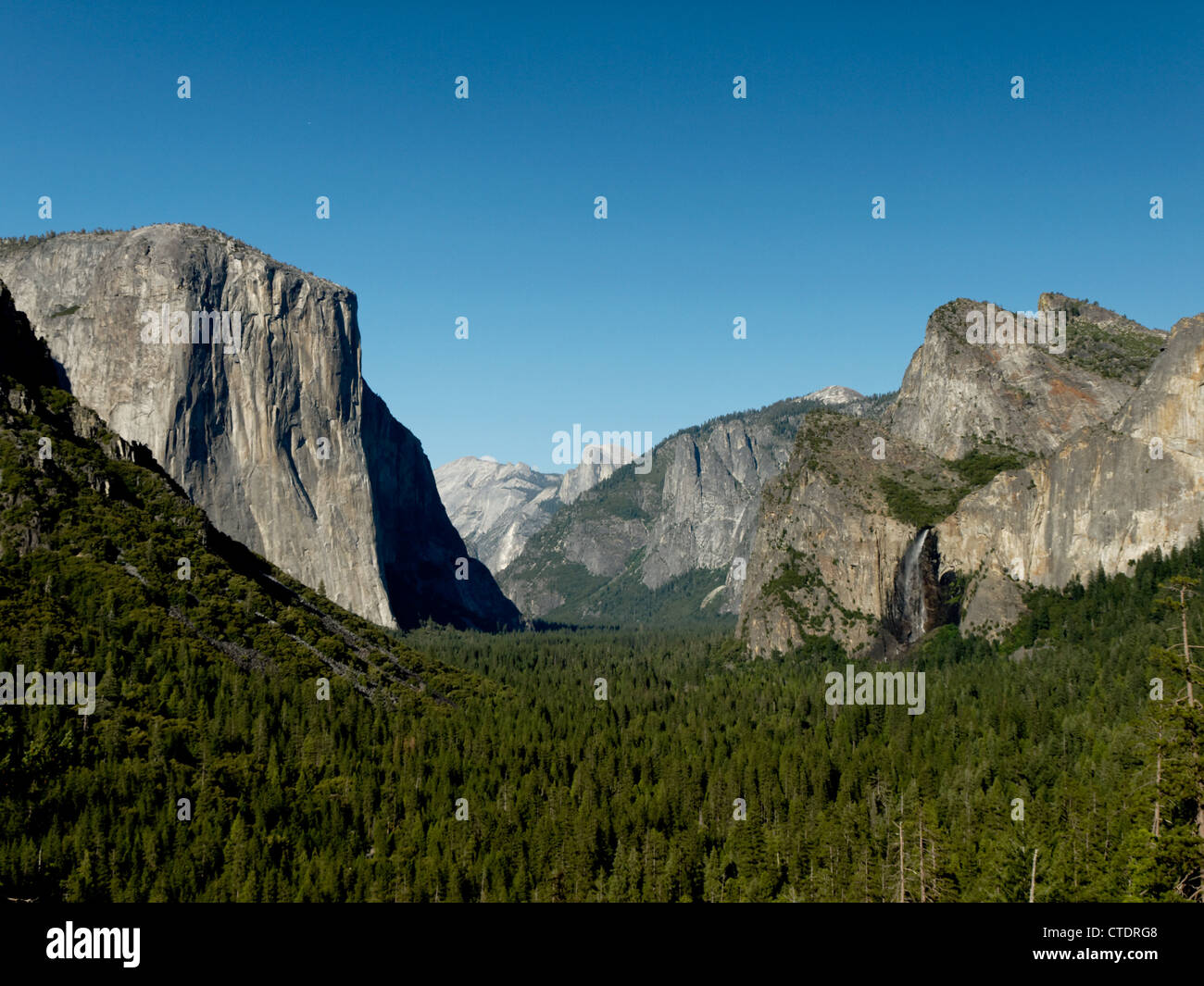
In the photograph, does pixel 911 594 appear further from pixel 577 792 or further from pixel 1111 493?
pixel 577 792

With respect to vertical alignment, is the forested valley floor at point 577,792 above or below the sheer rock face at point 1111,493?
below

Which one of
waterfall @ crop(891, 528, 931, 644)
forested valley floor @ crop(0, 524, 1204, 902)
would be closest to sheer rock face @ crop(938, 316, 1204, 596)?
waterfall @ crop(891, 528, 931, 644)

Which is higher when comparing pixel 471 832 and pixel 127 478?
pixel 127 478

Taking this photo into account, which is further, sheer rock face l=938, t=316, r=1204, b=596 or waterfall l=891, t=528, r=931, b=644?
waterfall l=891, t=528, r=931, b=644

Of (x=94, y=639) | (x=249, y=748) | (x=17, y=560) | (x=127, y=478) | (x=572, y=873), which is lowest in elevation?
(x=572, y=873)

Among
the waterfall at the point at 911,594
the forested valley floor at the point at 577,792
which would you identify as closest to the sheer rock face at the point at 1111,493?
the waterfall at the point at 911,594

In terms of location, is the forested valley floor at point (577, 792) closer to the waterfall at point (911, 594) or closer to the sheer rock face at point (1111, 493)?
the sheer rock face at point (1111, 493)

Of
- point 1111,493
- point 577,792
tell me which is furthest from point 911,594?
point 577,792

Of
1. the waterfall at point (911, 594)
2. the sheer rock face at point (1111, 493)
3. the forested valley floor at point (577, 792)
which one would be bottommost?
the forested valley floor at point (577, 792)

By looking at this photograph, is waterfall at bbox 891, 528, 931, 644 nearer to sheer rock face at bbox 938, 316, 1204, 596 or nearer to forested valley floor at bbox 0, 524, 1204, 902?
sheer rock face at bbox 938, 316, 1204, 596
